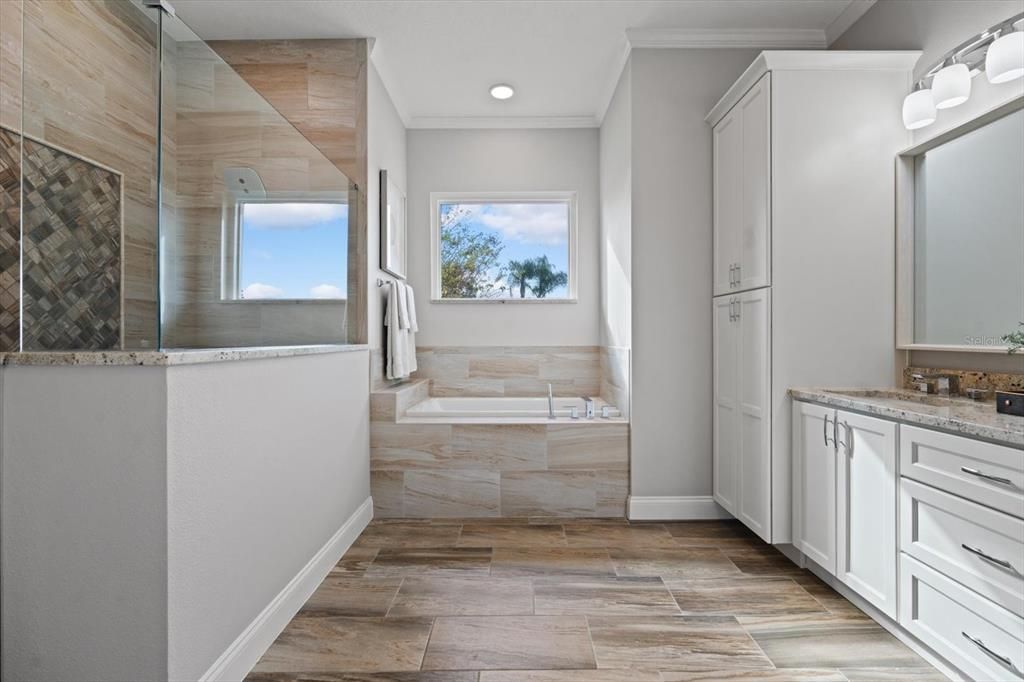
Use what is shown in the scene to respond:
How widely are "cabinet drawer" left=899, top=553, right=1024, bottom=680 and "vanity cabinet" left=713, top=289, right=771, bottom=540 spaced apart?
0.73 metres

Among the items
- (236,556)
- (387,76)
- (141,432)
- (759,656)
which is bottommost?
(759,656)

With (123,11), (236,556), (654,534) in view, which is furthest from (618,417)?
(123,11)

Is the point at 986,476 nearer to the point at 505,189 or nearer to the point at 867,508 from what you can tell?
the point at 867,508

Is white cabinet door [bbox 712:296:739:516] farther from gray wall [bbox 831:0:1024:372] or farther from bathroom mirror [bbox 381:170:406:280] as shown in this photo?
bathroom mirror [bbox 381:170:406:280]

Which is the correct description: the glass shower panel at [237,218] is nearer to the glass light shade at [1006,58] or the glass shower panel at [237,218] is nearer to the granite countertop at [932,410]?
the granite countertop at [932,410]

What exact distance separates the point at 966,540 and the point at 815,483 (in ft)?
2.36

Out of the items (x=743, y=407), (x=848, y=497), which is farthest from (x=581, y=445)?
(x=848, y=497)

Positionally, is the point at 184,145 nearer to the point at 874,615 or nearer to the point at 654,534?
the point at 654,534

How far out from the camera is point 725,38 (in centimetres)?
314

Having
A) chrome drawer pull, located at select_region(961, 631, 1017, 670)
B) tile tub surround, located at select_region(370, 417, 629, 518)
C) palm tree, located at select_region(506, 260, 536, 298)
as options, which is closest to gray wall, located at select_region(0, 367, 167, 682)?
tile tub surround, located at select_region(370, 417, 629, 518)

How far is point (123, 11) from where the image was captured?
208 cm

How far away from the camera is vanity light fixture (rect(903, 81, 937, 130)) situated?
2.21m

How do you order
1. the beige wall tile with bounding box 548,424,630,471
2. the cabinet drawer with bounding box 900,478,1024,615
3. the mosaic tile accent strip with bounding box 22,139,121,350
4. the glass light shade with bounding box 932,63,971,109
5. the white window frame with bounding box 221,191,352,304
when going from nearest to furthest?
the cabinet drawer with bounding box 900,478,1024,615 → the mosaic tile accent strip with bounding box 22,139,121,350 → the glass light shade with bounding box 932,63,971,109 → the white window frame with bounding box 221,191,352,304 → the beige wall tile with bounding box 548,424,630,471

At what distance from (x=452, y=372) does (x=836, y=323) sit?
2.72m
